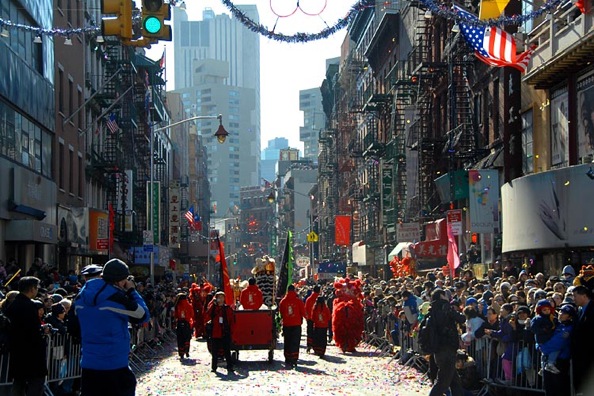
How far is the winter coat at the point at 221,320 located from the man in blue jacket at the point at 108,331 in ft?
36.9

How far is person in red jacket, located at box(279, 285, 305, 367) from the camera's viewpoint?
70.3 ft

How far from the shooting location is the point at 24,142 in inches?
1189

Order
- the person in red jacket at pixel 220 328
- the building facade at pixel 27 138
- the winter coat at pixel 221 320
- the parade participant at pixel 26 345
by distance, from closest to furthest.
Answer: the parade participant at pixel 26 345
the person in red jacket at pixel 220 328
the winter coat at pixel 221 320
the building facade at pixel 27 138

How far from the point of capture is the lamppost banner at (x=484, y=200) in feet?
100

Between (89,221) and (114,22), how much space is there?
90.6 feet

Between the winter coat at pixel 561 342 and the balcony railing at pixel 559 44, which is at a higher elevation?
the balcony railing at pixel 559 44

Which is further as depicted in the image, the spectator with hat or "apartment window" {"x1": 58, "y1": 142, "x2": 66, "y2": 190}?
"apartment window" {"x1": 58, "y1": 142, "x2": 66, "y2": 190}

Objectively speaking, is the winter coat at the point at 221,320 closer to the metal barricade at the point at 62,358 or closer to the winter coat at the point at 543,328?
the metal barricade at the point at 62,358

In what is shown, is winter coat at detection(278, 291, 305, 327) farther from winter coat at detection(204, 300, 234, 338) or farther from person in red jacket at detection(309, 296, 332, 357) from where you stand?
person in red jacket at detection(309, 296, 332, 357)

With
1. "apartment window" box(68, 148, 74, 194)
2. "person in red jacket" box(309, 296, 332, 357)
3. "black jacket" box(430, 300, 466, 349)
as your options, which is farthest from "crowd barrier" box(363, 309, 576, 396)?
"apartment window" box(68, 148, 74, 194)

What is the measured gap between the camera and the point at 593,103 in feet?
77.0

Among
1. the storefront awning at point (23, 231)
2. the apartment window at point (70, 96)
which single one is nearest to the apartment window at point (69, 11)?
the apartment window at point (70, 96)

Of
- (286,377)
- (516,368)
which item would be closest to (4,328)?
(516,368)

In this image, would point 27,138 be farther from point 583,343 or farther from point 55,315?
point 583,343
